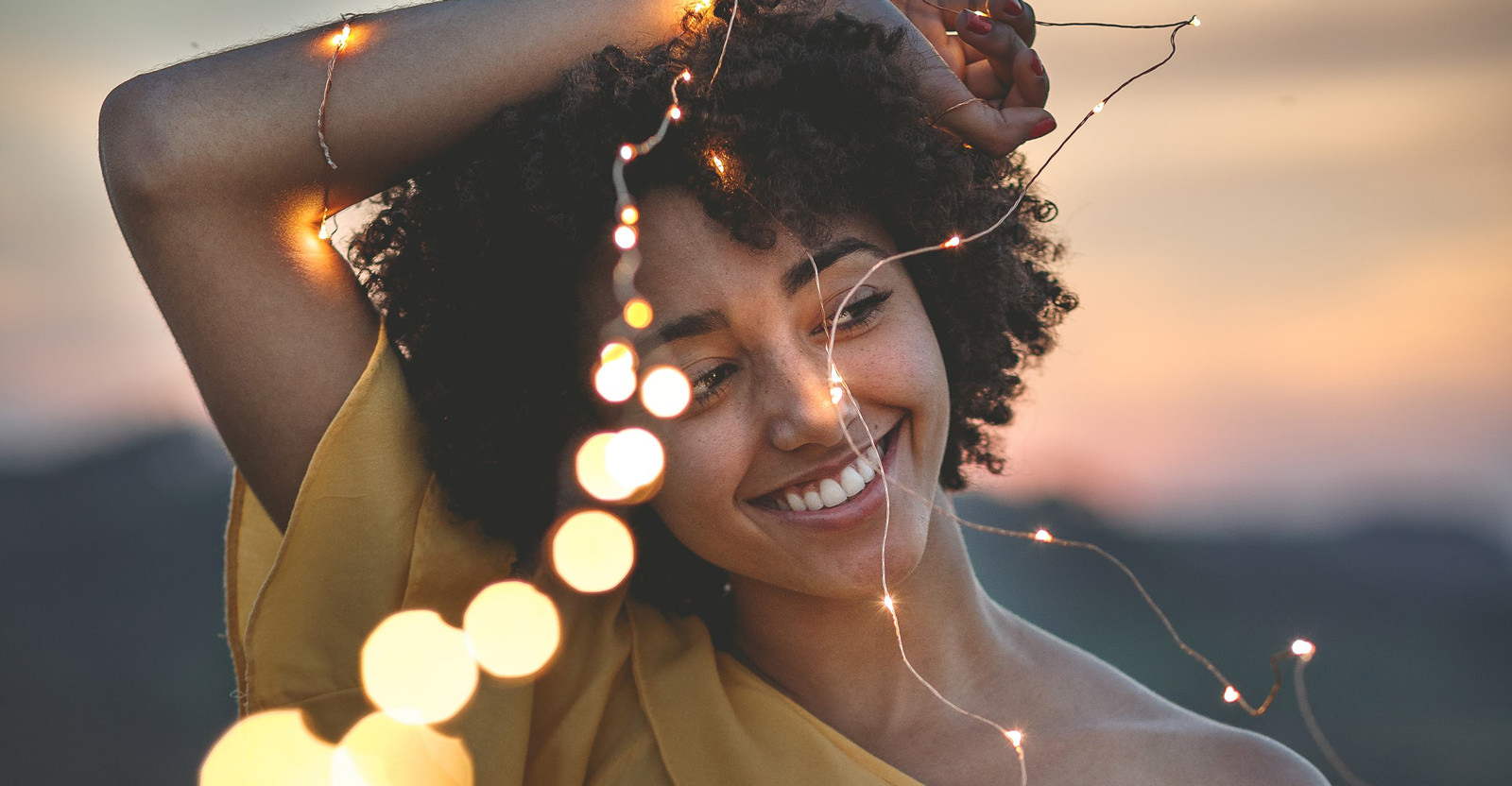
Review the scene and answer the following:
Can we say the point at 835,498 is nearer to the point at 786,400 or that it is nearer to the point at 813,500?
the point at 813,500

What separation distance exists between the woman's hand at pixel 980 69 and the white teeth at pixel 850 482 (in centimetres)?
47

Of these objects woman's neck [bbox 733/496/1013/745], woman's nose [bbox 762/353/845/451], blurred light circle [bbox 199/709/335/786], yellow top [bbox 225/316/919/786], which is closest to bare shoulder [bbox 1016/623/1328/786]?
woman's neck [bbox 733/496/1013/745]

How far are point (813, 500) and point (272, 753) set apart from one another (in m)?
0.74

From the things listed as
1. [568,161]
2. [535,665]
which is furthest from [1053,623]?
[568,161]

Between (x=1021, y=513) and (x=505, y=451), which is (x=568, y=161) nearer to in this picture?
(x=505, y=451)

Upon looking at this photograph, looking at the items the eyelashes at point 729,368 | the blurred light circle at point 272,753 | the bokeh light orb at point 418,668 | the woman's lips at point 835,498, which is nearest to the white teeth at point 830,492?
the woman's lips at point 835,498

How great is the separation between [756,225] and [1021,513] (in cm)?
215

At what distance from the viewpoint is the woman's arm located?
127cm

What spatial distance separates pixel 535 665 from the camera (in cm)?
144

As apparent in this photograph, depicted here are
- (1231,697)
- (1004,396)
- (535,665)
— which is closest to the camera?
(1231,697)

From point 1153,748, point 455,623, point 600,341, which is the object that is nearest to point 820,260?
point 600,341

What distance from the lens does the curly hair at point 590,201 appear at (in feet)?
4.30

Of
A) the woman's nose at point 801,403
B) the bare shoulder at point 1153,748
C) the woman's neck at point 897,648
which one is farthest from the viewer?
the woman's neck at point 897,648

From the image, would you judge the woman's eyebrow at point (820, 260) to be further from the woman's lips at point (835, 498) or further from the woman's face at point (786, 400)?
the woman's lips at point (835, 498)
